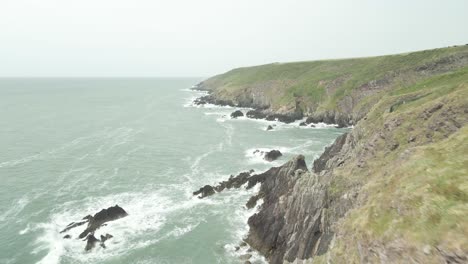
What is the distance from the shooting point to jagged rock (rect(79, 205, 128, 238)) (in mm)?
39422

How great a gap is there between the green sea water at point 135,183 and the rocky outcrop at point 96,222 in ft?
2.58

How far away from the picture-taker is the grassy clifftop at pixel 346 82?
332 feet

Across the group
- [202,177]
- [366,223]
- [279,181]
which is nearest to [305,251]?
[366,223]

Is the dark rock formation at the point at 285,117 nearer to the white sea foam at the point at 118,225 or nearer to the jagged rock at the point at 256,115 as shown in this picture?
the jagged rock at the point at 256,115

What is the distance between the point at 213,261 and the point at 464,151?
2373cm

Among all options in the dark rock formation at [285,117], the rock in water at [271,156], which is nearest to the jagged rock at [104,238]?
the rock in water at [271,156]

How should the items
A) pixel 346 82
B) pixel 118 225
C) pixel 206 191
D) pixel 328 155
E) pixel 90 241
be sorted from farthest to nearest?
pixel 346 82 < pixel 328 155 < pixel 206 191 < pixel 118 225 < pixel 90 241

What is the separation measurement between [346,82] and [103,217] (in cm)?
10141

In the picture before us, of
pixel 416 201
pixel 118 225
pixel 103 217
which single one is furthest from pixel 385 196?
pixel 103 217

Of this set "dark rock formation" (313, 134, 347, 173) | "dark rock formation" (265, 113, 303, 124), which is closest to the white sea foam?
"dark rock formation" (313, 134, 347, 173)

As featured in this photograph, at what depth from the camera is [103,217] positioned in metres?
41.4

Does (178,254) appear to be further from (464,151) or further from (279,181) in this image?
(464,151)

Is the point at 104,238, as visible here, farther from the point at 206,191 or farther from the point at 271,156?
the point at 271,156

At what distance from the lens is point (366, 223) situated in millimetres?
19094
